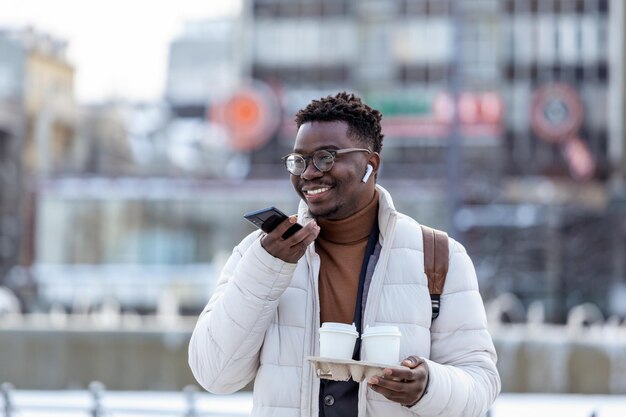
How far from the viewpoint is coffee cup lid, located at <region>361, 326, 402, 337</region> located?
10.3ft

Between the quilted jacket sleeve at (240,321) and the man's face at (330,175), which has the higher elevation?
the man's face at (330,175)

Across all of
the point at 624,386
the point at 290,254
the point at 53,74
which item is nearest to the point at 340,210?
the point at 290,254

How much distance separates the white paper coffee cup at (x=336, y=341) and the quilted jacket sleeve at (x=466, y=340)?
0.27 meters

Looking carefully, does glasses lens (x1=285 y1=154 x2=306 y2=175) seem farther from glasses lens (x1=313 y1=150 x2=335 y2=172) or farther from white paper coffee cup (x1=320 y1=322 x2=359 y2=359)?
white paper coffee cup (x1=320 y1=322 x2=359 y2=359)

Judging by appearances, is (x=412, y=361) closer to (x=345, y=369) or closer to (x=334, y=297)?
(x=345, y=369)

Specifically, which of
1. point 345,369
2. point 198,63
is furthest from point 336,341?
point 198,63


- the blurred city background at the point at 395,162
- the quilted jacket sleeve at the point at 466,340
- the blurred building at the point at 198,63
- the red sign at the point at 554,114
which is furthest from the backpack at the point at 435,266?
the blurred building at the point at 198,63

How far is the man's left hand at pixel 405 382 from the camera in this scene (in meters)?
3.13

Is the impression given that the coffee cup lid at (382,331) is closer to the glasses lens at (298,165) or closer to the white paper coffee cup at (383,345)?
the white paper coffee cup at (383,345)

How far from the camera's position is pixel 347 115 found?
3510 mm

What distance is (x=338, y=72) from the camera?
56094 millimetres

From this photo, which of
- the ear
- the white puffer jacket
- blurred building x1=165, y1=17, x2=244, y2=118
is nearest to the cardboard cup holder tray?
the white puffer jacket

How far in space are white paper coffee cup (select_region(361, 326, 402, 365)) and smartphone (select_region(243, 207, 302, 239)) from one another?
368mm

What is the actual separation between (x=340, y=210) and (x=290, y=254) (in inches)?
9.2
